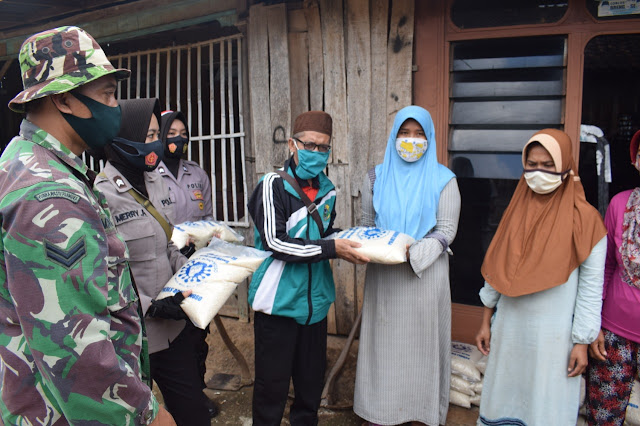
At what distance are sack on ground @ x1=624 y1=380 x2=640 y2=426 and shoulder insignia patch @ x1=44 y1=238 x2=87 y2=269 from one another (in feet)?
8.40

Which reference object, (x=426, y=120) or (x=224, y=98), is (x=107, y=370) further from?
(x=224, y=98)

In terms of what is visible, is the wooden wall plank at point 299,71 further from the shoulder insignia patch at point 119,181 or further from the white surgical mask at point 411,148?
the shoulder insignia patch at point 119,181

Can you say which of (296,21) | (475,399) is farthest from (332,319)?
(296,21)

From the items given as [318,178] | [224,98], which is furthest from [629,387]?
[224,98]

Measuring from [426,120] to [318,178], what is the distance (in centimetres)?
72

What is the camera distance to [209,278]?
2090mm

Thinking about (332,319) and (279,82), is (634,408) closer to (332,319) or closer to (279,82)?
(332,319)

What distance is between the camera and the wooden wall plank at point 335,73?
360 centimetres

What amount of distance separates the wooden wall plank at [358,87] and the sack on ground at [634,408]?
7.30 feet

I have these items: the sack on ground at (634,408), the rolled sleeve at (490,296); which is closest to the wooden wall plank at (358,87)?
the rolled sleeve at (490,296)

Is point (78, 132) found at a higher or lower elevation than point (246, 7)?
lower

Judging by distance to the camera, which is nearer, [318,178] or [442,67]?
[318,178]

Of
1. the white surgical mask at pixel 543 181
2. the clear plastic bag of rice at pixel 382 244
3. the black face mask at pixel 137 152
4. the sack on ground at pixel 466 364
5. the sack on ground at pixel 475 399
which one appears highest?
the black face mask at pixel 137 152

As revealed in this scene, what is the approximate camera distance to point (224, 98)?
4359 mm
